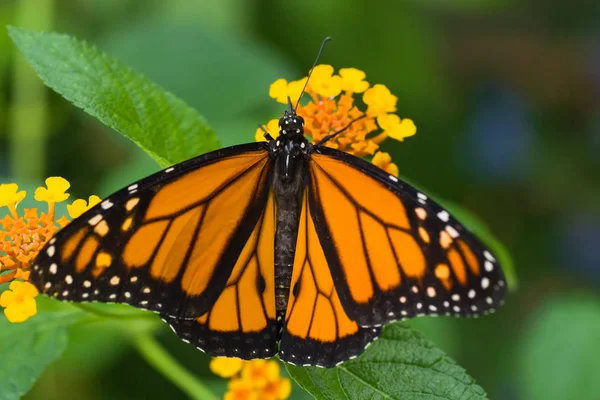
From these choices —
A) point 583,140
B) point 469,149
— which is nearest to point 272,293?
point 469,149

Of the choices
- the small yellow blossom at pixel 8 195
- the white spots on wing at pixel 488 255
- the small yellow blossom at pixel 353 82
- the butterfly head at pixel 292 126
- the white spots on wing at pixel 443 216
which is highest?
the small yellow blossom at pixel 353 82

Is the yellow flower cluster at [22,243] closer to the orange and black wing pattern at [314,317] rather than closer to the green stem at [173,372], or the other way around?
the orange and black wing pattern at [314,317]

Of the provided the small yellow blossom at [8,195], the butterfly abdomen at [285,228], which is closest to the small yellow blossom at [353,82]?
the butterfly abdomen at [285,228]

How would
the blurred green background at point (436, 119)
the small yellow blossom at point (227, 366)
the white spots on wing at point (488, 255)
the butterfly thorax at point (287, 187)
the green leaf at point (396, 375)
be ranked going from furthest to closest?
the blurred green background at point (436, 119) < the small yellow blossom at point (227, 366) < the butterfly thorax at point (287, 187) < the green leaf at point (396, 375) < the white spots on wing at point (488, 255)

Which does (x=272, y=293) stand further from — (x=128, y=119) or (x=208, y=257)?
(x=128, y=119)

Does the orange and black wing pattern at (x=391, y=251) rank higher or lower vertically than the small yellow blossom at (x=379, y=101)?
lower

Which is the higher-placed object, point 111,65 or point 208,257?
point 111,65

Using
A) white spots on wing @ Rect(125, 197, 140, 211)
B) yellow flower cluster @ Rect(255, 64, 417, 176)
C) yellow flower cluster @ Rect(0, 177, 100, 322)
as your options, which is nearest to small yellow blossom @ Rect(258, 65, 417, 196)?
yellow flower cluster @ Rect(255, 64, 417, 176)

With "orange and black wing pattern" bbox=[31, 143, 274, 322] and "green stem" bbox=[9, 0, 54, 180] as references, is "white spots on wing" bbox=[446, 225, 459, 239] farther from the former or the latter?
"green stem" bbox=[9, 0, 54, 180]
